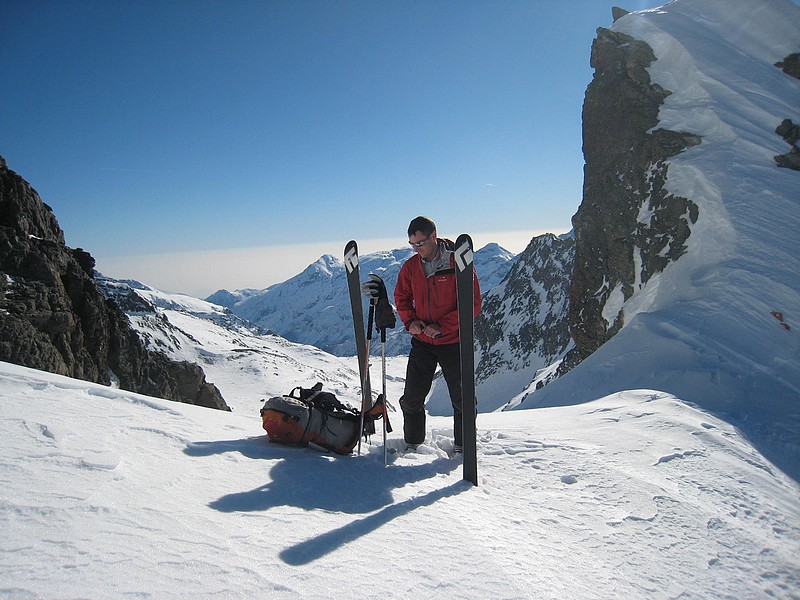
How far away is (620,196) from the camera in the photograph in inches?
952

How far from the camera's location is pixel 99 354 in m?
29.4

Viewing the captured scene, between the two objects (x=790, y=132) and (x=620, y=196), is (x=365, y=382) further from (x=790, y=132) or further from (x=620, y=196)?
(x=620, y=196)

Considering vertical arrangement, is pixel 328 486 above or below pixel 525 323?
below

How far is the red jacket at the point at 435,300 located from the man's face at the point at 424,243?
0.18 m

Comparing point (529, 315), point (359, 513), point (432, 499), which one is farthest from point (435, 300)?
point (529, 315)

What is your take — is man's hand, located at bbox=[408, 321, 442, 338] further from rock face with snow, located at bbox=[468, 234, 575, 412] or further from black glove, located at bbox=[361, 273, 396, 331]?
rock face with snow, located at bbox=[468, 234, 575, 412]

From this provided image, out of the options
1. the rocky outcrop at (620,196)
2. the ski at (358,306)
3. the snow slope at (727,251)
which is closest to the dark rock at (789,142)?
the snow slope at (727,251)

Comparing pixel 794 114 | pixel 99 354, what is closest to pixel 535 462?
pixel 794 114

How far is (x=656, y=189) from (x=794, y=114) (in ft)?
16.3

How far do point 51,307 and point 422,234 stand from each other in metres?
28.5

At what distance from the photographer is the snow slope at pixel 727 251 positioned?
7.54 metres

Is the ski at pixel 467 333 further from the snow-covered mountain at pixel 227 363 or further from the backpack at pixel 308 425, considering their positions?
the snow-covered mountain at pixel 227 363

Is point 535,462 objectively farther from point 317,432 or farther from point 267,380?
point 267,380

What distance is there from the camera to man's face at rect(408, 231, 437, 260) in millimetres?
4945
